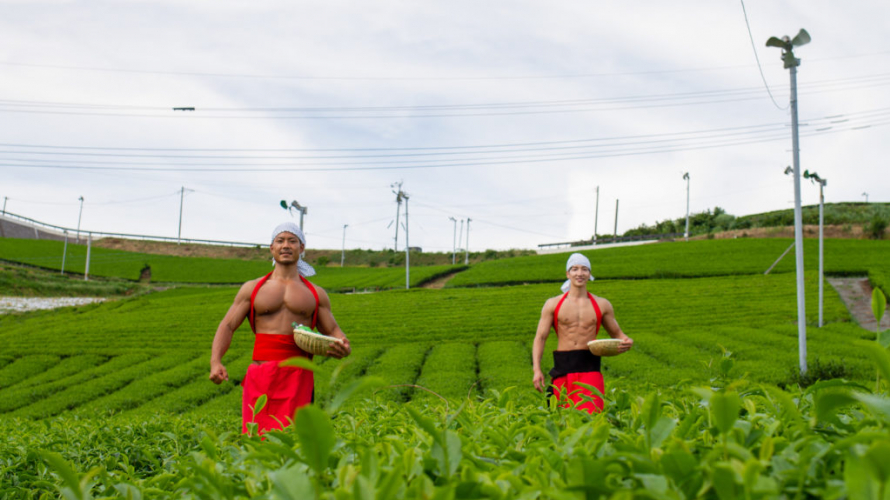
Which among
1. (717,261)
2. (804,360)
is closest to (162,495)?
(804,360)

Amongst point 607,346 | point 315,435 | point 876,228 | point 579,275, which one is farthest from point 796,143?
point 876,228

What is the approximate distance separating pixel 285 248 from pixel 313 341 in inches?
39.9

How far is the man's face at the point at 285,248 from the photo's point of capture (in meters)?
4.58

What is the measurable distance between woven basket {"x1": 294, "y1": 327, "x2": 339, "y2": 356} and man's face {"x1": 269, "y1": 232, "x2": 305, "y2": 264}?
789 millimetres

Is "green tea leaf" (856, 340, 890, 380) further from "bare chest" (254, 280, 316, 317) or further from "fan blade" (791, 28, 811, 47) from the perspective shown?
"fan blade" (791, 28, 811, 47)

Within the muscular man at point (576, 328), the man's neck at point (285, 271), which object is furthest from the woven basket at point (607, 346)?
the man's neck at point (285, 271)

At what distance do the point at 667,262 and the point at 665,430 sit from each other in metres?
38.0

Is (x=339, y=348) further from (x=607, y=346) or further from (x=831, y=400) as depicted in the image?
(x=831, y=400)

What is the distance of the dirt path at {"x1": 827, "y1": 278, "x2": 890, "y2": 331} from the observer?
20500 millimetres

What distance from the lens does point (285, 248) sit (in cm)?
458

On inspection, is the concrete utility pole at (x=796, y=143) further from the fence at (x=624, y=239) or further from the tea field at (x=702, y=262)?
the fence at (x=624, y=239)

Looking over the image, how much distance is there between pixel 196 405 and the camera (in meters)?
12.0

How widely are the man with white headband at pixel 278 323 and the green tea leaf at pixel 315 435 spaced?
10.9 ft

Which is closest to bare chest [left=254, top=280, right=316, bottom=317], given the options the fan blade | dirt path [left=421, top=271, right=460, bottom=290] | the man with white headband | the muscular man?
the man with white headband
